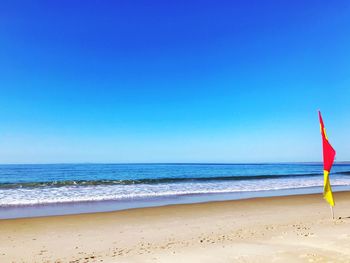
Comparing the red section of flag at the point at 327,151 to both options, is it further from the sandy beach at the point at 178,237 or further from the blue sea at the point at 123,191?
the blue sea at the point at 123,191

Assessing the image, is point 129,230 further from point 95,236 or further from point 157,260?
point 157,260

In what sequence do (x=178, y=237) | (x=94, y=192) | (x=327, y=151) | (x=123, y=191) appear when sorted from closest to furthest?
(x=178, y=237)
(x=327, y=151)
(x=94, y=192)
(x=123, y=191)

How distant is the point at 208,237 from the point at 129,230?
265cm

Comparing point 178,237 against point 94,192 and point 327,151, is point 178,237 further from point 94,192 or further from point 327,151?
point 94,192

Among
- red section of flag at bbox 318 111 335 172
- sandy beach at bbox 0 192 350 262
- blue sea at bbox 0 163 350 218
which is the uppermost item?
red section of flag at bbox 318 111 335 172

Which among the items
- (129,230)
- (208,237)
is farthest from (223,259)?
(129,230)

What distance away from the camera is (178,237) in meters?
7.84

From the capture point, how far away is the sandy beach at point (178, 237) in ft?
19.3

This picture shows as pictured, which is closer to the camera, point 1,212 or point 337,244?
point 337,244

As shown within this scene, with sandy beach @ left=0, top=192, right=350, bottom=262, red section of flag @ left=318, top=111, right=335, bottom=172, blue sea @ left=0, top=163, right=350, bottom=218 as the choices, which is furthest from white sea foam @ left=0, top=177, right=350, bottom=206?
red section of flag @ left=318, top=111, right=335, bottom=172

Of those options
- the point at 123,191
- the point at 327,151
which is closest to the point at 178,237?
the point at 327,151

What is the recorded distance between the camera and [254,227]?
352 inches

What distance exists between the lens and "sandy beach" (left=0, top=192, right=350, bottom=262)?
232 inches

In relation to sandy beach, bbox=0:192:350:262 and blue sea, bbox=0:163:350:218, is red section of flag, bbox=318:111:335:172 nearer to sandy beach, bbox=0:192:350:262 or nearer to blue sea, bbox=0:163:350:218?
sandy beach, bbox=0:192:350:262
